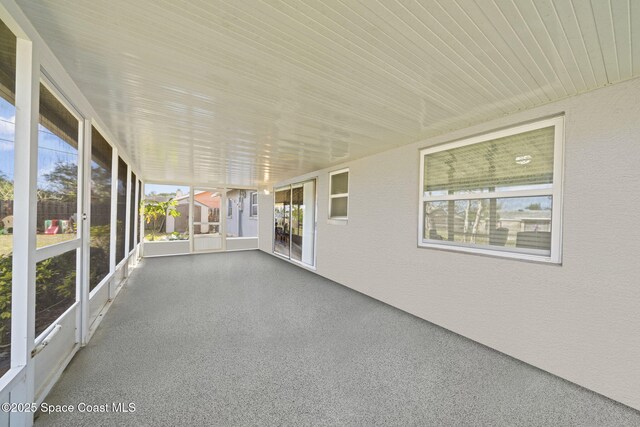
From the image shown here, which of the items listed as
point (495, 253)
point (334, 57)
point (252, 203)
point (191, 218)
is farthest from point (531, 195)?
point (252, 203)

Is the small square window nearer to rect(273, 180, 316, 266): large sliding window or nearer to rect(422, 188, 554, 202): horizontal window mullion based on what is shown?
rect(273, 180, 316, 266): large sliding window

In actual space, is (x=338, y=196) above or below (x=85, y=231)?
above

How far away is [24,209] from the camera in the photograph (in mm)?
1486

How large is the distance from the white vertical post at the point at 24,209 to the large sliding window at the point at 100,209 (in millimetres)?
1415

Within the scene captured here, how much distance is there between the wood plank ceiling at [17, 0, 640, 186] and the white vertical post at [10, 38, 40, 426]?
0.25 meters

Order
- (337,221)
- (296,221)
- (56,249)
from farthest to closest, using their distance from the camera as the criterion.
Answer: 1. (296,221)
2. (337,221)
3. (56,249)

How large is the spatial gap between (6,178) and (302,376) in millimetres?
2333

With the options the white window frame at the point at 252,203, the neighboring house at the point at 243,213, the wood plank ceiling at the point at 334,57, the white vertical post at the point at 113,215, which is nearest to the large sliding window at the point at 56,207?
the wood plank ceiling at the point at 334,57

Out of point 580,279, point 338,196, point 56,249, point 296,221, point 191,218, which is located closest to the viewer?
point 56,249

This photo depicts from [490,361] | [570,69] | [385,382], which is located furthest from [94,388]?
[570,69]

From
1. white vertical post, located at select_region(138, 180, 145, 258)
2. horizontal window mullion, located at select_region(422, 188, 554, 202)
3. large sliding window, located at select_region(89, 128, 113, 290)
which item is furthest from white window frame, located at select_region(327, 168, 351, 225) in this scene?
white vertical post, located at select_region(138, 180, 145, 258)

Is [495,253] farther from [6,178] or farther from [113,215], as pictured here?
[113,215]

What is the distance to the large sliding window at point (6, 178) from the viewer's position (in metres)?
1.34

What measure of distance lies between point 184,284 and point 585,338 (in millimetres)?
5589
